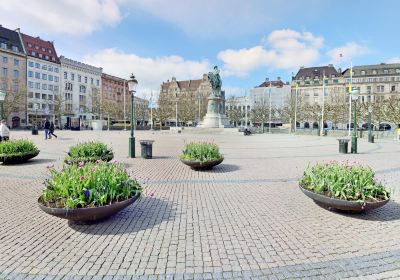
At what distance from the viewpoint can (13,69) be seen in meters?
63.2

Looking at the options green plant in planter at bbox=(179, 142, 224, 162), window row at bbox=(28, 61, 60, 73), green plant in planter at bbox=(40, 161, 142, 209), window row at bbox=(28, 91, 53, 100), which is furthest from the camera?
window row at bbox=(28, 61, 60, 73)

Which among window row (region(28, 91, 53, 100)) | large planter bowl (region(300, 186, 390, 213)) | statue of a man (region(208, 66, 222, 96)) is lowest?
large planter bowl (region(300, 186, 390, 213))

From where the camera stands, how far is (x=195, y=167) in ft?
31.7

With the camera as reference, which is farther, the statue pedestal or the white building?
the white building

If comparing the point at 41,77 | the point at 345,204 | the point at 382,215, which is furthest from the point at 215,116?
the point at 41,77

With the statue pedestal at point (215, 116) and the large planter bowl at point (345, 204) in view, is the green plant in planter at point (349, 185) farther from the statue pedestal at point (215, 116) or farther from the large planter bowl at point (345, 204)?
the statue pedestal at point (215, 116)

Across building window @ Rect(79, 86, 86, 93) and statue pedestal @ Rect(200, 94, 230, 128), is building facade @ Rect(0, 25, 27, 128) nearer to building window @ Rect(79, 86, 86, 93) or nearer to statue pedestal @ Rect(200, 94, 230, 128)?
building window @ Rect(79, 86, 86, 93)

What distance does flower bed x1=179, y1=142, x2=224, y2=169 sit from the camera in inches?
368

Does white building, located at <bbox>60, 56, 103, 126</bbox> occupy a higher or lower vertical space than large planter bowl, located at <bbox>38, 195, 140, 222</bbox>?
higher

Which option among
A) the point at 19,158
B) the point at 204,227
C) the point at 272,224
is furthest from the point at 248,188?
the point at 19,158

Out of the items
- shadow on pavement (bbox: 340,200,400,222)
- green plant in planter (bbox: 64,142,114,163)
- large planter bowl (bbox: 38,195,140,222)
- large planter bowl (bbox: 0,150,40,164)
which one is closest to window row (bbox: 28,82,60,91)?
large planter bowl (bbox: 0,150,40,164)

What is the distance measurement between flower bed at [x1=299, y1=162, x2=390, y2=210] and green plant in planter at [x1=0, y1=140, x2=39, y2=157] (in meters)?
11.5

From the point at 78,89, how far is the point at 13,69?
19.3m

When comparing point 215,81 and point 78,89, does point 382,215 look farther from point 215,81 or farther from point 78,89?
point 78,89
